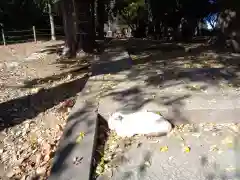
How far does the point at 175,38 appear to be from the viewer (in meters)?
21.3

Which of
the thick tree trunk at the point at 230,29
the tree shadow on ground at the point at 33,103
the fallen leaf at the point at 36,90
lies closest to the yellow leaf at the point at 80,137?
the tree shadow on ground at the point at 33,103

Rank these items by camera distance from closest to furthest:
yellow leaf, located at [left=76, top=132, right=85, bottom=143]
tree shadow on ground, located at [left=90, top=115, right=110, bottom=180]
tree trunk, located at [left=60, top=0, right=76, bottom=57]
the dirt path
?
tree shadow on ground, located at [left=90, top=115, right=110, bottom=180] < yellow leaf, located at [left=76, top=132, right=85, bottom=143] < the dirt path < tree trunk, located at [left=60, top=0, right=76, bottom=57]

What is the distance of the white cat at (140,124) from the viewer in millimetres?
4188

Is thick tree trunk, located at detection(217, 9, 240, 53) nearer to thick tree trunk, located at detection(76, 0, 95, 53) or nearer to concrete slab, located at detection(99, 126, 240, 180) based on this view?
thick tree trunk, located at detection(76, 0, 95, 53)

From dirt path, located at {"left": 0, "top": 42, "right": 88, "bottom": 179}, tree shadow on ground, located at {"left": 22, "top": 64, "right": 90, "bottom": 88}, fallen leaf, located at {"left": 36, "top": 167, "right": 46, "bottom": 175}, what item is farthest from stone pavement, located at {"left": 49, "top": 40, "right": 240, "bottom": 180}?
tree shadow on ground, located at {"left": 22, "top": 64, "right": 90, "bottom": 88}

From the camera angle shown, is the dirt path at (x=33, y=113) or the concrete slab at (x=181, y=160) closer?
the concrete slab at (x=181, y=160)

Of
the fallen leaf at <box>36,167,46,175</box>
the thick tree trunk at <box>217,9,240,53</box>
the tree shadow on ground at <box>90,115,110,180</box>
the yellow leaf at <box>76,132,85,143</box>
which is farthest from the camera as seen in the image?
the thick tree trunk at <box>217,9,240,53</box>

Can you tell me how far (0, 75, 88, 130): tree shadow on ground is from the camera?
6.16 metres

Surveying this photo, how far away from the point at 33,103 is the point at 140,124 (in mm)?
3414

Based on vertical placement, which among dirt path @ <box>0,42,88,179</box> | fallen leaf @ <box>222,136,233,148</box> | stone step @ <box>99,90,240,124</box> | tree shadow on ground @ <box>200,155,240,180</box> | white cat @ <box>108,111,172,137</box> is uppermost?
stone step @ <box>99,90,240,124</box>

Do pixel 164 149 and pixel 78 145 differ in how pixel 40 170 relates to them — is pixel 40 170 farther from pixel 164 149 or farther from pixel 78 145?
pixel 164 149

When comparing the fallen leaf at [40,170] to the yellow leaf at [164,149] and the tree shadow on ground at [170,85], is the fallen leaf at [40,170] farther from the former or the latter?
the yellow leaf at [164,149]

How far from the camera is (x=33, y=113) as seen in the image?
6.38m

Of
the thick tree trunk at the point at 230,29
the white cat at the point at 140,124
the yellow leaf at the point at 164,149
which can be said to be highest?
the thick tree trunk at the point at 230,29
